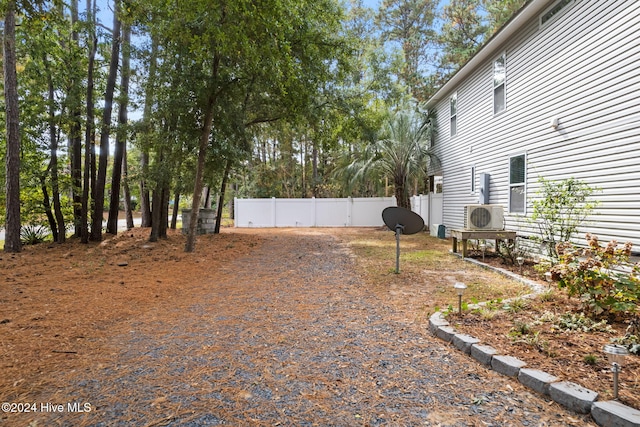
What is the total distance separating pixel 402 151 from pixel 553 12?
704cm

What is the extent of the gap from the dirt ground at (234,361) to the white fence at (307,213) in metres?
13.1

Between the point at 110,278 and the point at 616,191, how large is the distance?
7.86m

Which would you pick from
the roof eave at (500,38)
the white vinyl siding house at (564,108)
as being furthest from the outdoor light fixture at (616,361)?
the roof eave at (500,38)

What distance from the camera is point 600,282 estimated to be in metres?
3.29

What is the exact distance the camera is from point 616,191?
5.20m

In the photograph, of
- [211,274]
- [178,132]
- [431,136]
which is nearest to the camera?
[211,274]

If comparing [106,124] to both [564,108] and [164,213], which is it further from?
[564,108]

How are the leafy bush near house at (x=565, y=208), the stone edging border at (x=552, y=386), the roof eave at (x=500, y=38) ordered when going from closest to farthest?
the stone edging border at (x=552, y=386) < the leafy bush near house at (x=565, y=208) < the roof eave at (x=500, y=38)

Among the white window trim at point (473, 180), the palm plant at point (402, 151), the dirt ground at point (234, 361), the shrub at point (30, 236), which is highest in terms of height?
the palm plant at point (402, 151)

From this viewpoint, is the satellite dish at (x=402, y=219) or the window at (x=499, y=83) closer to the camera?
the satellite dish at (x=402, y=219)

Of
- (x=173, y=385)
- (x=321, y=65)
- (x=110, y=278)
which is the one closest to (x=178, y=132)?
(x=321, y=65)

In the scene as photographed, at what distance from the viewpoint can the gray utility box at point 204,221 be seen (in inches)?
501

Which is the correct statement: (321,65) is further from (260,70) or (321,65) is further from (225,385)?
(225,385)

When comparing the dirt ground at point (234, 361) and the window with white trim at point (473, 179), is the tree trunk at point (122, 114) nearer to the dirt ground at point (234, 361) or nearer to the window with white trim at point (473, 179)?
the dirt ground at point (234, 361)
